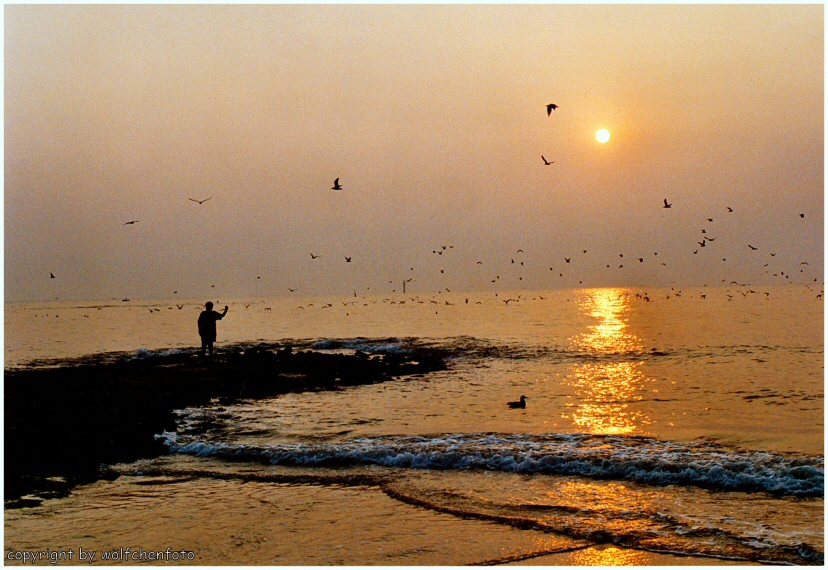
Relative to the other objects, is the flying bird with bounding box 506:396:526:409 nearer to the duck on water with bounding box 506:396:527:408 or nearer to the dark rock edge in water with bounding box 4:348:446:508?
the duck on water with bounding box 506:396:527:408

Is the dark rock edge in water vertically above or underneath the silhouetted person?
underneath

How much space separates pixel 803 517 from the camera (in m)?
11.0

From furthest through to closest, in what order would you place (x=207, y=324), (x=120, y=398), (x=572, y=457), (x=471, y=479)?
(x=207, y=324) < (x=120, y=398) < (x=572, y=457) < (x=471, y=479)

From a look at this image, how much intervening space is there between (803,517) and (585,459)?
13.0ft

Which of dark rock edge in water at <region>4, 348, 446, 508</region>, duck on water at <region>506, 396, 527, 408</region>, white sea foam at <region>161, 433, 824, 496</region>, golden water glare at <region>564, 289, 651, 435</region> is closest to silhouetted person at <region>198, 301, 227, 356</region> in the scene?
dark rock edge in water at <region>4, 348, 446, 508</region>

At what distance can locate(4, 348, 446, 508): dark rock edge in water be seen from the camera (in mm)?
13375

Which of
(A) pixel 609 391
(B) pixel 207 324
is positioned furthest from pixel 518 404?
(B) pixel 207 324

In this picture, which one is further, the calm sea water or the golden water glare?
the golden water glare

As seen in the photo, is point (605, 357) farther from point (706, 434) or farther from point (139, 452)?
point (139, 452)

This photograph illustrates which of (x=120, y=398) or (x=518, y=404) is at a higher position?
(x=120, y=398)

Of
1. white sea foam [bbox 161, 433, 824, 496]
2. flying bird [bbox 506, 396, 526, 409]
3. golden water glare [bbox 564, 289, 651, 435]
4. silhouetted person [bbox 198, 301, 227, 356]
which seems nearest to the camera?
white sea foam [bbox 161, 433, 824, 496]

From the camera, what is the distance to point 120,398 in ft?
64.9

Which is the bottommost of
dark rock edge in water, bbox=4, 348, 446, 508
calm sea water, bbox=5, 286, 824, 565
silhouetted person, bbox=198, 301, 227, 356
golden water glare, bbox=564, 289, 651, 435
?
golden water glare, bbox=564, 289, 651, 435

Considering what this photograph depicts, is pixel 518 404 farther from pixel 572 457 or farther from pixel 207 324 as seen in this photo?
pixel 207 324
